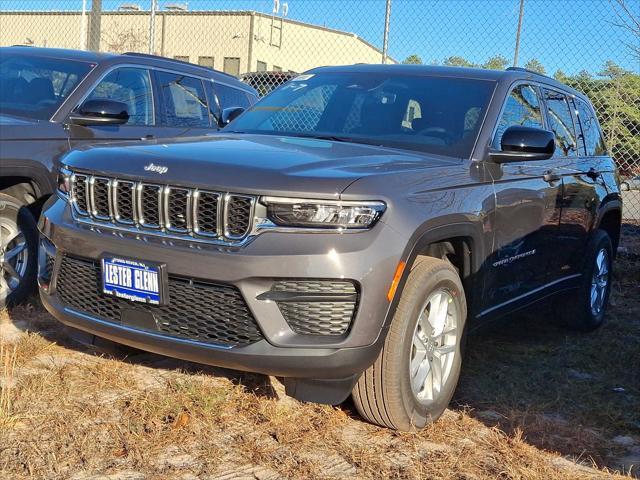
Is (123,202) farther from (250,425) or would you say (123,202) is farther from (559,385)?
(559,385)

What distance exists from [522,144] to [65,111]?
3.08 metres

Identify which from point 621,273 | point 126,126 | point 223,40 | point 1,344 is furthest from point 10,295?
point 223,40

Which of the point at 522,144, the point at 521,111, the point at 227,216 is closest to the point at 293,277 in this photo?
the point at 227,216

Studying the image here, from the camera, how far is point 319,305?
3.18 m

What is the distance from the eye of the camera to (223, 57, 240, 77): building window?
2767cm

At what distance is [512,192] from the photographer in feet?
14.4

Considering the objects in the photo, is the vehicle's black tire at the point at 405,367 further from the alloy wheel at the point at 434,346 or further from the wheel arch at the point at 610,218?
the wheel arch at the point at 610,218

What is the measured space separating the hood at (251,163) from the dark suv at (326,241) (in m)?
0.01

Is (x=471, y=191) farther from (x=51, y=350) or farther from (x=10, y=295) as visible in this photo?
(x=10, y=295)

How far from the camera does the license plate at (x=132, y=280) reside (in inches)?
130

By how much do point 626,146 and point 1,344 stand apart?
24.7 ft

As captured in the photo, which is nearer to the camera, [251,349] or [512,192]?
[251,349]

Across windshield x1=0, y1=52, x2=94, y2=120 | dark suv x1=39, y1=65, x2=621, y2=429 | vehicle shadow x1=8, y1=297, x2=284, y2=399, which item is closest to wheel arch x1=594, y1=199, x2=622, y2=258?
dark suv x1=39, y1=65, x2=621, y2=429

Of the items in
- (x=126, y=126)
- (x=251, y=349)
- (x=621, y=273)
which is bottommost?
(x=621, y=273)
